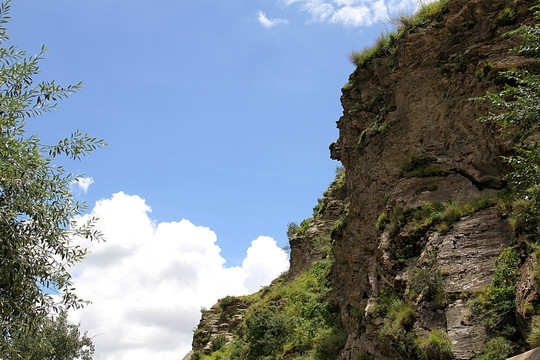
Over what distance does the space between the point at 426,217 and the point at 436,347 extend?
17.1 feet

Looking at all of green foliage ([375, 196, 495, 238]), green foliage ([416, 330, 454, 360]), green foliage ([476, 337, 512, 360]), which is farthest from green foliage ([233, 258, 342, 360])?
green foliage ([476, 337, 512, 360])

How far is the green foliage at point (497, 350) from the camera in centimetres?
938

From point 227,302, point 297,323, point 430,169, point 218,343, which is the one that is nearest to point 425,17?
point 430,169

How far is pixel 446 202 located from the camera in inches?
594

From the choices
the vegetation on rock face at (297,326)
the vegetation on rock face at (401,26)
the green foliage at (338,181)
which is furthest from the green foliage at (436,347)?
the green foliage at (338,181)

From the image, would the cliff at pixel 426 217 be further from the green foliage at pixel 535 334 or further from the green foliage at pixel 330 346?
the green foliage at pixel 535 334

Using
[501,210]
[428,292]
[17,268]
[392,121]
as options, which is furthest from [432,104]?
[17,268]

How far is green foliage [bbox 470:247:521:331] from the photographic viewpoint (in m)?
10.1

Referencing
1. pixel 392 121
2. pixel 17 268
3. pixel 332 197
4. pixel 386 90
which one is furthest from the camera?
pixel 332 197

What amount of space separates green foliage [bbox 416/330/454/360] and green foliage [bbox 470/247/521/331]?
0.94 metres

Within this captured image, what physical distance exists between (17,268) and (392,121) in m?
16.0

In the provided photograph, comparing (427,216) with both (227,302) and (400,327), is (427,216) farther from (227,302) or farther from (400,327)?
(227,302)

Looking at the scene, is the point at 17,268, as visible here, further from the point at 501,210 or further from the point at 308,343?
the point at 308,343

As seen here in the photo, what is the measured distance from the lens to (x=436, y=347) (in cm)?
1073
